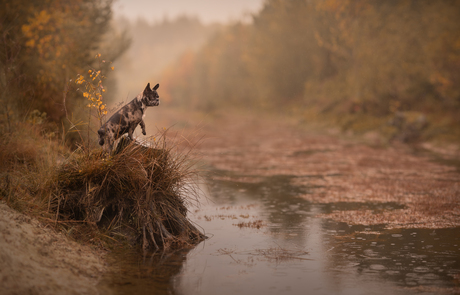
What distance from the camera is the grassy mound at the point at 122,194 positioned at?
7156mm

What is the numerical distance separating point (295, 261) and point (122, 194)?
9.62 ft

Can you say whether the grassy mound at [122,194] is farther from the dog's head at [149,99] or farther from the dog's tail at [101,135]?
the dog's head at [149,99]

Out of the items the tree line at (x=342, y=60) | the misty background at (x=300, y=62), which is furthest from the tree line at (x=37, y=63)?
the tree line at (x=342, y=60)

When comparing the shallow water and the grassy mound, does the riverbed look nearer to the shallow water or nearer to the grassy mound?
the shallow water

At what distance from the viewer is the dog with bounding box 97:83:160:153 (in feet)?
23.9

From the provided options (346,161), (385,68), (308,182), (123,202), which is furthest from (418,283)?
(385,68)

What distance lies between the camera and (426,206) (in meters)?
9.88

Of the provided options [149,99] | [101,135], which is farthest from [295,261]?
[101,135]

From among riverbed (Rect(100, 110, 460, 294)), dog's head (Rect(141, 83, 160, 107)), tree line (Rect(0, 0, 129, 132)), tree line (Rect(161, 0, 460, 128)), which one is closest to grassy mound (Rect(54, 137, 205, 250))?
riverbed (Rect(100, 110, 460, 294))

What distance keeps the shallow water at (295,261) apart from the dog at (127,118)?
1.86 metres

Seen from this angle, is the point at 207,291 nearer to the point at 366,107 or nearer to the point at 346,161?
the point at 346,161

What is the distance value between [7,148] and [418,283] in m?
7.50

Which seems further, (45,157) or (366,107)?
(366,107)

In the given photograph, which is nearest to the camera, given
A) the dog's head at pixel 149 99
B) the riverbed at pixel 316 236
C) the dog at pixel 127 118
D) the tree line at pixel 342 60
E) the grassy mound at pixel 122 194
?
the riverbed at pixel 316 236
